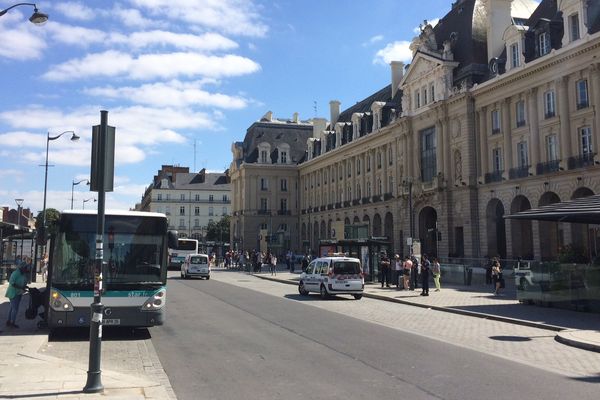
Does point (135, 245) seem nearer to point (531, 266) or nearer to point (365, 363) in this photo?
point (365, 363)

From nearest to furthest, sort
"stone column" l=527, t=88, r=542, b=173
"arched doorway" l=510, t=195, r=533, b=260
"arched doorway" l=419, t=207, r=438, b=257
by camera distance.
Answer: "stone column" l=527, t=88, r=542, b=173 < "arched doorway" l=510, t=195, r=533, b=260 < "arched doorway" l=419, t=207, r=438, b=257

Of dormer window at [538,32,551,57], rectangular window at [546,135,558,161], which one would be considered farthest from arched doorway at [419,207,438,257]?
dormer window at [538,32,551,57]

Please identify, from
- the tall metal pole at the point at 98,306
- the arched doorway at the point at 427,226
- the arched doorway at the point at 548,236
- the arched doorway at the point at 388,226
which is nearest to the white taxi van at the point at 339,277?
the tall metal pole at the point at 98,306

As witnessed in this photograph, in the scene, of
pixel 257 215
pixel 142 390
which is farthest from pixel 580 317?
pixel 257 215

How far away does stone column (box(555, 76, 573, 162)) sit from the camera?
3844cm

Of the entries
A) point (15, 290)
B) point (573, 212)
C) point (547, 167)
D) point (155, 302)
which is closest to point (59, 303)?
point (155, 302)

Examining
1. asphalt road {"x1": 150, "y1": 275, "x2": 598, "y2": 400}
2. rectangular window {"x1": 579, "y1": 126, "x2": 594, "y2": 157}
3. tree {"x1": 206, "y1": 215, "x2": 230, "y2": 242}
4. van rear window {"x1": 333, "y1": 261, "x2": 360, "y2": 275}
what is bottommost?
asphalt road {"x1": 150, "y1": 275, "x2": 598, "y2": 400}

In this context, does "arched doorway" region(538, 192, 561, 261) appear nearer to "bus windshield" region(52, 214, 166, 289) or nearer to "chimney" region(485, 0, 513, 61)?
"chimney" region(485, 0, 513, 61)

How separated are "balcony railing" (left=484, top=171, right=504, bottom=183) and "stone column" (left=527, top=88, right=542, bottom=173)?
391 cm

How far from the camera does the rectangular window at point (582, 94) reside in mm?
37531

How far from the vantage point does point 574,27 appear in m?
38.4

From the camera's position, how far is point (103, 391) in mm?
7570

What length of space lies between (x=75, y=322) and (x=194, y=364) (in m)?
3.81

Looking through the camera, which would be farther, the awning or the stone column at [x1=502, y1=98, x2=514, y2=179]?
the stone column at [x1=502, y1=98, x2=514, y2=179]
